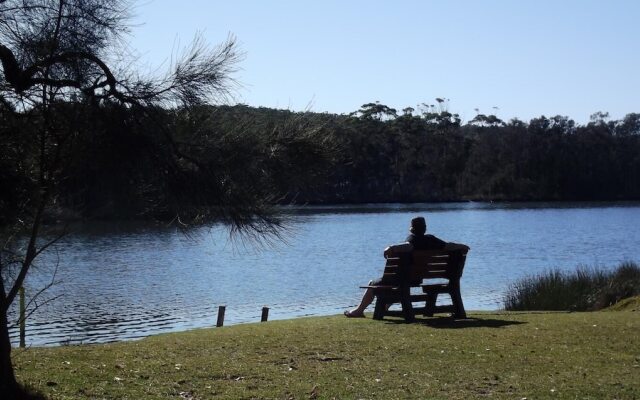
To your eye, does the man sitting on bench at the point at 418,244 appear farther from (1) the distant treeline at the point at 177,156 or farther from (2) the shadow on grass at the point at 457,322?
(1) the distant treeline at the point at 177,156

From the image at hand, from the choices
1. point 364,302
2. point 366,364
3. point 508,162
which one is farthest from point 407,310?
point 508,162

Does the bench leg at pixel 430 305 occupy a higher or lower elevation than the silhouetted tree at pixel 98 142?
lower

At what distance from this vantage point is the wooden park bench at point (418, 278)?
41.5ft

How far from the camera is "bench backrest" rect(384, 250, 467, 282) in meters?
Result: 12.7

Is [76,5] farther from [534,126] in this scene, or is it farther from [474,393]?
[534,126]

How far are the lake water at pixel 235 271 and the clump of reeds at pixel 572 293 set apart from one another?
1.96 metres

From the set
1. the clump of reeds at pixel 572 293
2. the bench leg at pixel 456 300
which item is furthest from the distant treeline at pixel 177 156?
the clump of reeds at pixel 572 293

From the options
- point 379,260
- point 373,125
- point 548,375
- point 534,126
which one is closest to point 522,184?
point 534,126

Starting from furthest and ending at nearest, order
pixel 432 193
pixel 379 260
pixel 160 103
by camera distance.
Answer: pixel 432 193 → pixel 379 260 → pixel 160 103

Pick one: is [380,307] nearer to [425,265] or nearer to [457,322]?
[425,265]

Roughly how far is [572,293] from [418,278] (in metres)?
8.15

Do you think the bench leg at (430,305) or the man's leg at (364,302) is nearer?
the bench leg at (430,305)

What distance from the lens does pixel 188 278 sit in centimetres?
3247

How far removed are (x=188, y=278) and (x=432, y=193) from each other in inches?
3734
